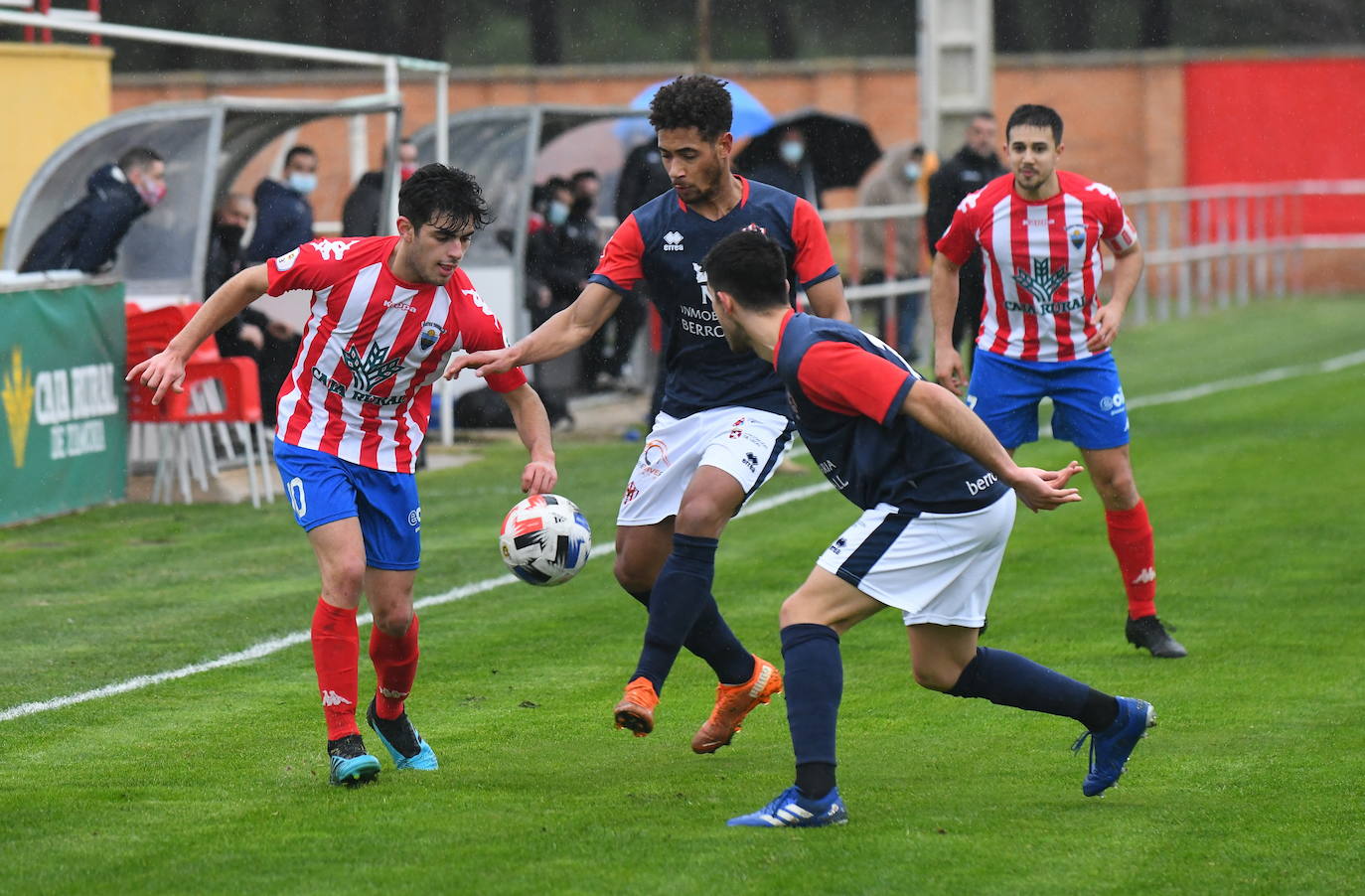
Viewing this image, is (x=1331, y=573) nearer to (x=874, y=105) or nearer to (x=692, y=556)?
(x=692, y=556)

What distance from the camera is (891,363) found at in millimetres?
5160

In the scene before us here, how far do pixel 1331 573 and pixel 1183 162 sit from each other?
25710mm

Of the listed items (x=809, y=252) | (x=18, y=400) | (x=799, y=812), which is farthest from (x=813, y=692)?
(x=18, y=400)

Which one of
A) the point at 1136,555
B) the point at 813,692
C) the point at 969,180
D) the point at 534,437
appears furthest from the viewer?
the point at 969,180

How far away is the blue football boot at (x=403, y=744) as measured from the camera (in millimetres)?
6133

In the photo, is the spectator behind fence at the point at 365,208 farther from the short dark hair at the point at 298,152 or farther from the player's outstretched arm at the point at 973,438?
the player's outstretched arm at the point at 973,438

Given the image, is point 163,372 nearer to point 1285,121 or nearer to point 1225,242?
point 1225,242

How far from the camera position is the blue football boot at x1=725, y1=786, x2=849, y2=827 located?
5234mm

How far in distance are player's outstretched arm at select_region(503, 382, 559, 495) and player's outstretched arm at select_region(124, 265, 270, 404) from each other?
0.86m

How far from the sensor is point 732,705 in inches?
251

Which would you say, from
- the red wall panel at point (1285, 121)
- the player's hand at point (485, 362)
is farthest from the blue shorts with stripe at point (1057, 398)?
the red wall panel at point (1285, 121)

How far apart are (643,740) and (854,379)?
1.94m

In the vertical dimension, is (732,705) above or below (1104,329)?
below

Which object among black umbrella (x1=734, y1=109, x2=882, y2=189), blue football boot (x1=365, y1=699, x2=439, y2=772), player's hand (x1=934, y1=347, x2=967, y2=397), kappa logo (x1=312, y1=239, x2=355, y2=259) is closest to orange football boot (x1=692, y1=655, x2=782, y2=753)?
blue football boot (x1=365, y1=699, x2=439, y2=772)
